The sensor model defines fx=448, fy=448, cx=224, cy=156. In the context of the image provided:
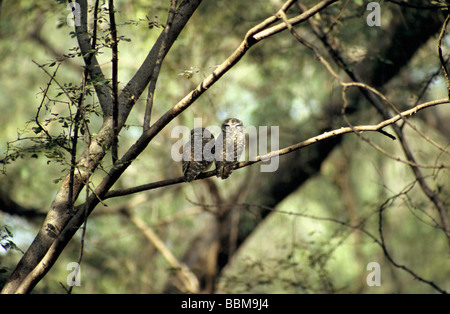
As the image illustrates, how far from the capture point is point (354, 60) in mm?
4828

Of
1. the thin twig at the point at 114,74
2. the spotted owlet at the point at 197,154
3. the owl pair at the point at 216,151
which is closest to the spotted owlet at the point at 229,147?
the owl pair at the point at 216,151

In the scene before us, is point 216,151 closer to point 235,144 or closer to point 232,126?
point 235,144

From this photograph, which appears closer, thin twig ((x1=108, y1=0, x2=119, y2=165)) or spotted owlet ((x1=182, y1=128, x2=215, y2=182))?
thin twig ((x1=108, y1=0, x2=119, y2=165))

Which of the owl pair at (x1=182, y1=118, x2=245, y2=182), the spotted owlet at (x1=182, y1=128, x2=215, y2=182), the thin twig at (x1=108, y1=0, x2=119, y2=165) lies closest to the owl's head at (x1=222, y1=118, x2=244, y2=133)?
the owl pair at (x1=182, y1=118, x2=245, y2=182)

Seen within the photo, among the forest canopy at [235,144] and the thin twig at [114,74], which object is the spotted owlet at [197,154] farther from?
the thin twig at [114,74]

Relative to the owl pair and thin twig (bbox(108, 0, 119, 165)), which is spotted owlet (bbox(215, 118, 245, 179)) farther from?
thin twig (bbox(108, 0, 119, 165))

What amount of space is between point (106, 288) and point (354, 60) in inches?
192

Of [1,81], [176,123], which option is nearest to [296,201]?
[176,123]

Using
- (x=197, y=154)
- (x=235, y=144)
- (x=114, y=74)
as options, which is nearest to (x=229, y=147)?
(x=235, y=144)

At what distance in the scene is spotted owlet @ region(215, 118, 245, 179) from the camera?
3.60m

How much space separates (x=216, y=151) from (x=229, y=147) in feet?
0.44

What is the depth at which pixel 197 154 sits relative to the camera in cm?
394

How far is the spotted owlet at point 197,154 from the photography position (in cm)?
377
